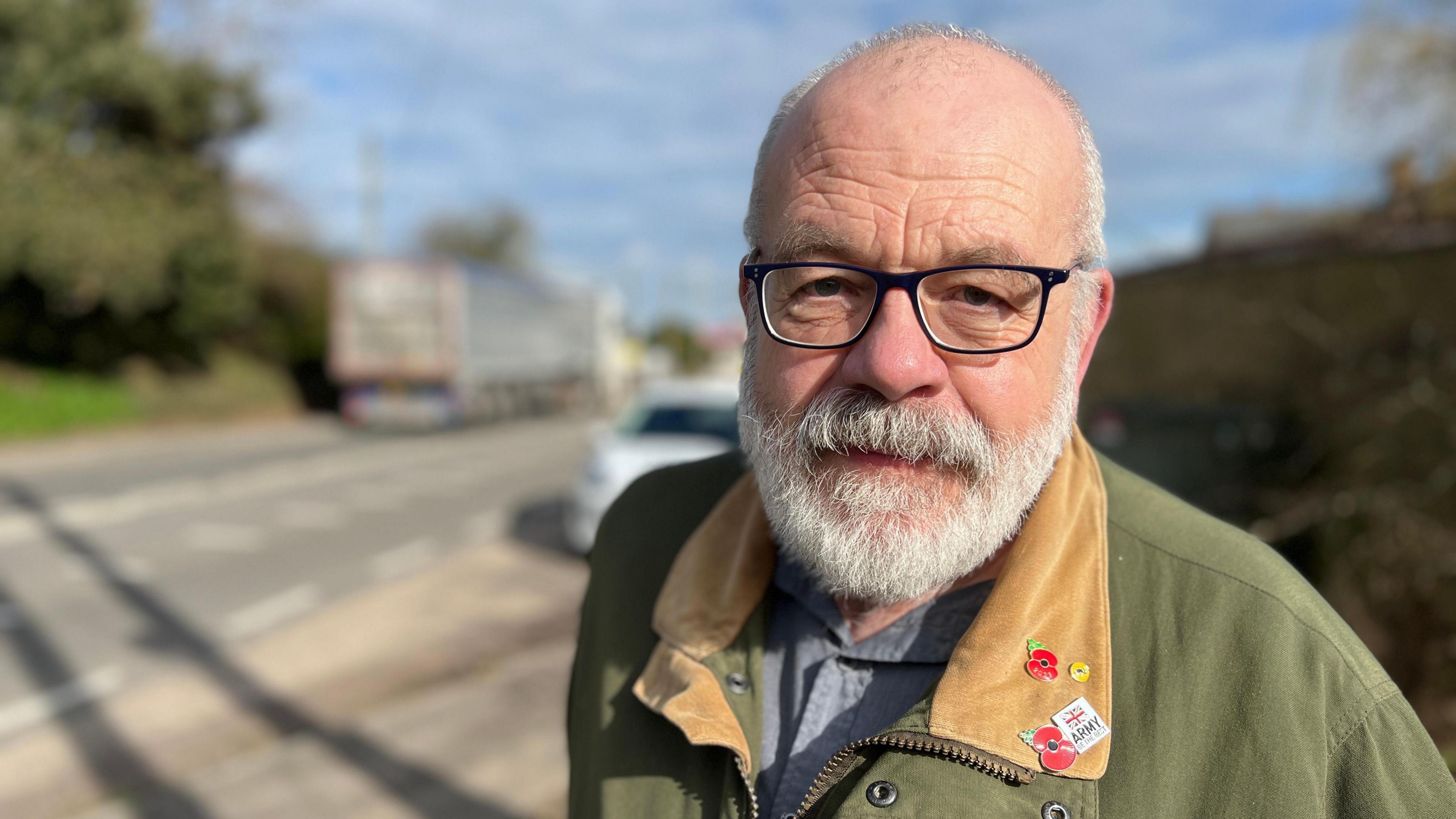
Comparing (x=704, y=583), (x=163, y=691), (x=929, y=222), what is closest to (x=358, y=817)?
(x=163, y=691)

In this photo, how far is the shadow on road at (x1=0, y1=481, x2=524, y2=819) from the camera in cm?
429

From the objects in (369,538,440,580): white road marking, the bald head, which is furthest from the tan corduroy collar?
(369,538,440,580): white road marking

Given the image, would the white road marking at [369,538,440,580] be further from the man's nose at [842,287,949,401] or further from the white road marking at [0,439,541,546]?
the man's nose at [842,287,949,401]

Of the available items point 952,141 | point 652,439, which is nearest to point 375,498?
point 652,439

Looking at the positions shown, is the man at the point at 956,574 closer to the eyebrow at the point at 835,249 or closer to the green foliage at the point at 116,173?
the eyebrow at the point at 835,249

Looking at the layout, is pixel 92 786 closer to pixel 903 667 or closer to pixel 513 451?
pixel 903 667

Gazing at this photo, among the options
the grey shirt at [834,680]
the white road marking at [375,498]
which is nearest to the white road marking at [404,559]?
the white road marking at [375,498]

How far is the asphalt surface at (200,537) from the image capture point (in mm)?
6355

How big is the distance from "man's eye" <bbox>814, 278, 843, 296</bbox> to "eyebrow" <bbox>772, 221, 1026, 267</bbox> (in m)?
0.04

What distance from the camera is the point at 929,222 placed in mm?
1400

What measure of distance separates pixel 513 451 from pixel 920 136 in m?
18.5

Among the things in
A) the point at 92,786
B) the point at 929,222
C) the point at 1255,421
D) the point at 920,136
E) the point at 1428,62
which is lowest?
the point at 92,786

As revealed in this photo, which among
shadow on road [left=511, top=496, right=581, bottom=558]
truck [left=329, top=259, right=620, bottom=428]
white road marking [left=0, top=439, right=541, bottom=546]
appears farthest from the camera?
truck [left=329, top=259, right=620, bottom=428]

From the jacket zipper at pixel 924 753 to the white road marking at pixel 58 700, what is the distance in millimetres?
5231
